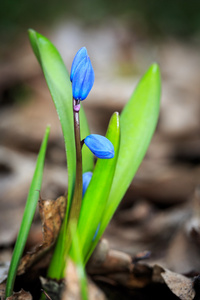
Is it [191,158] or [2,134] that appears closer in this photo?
[191,158]

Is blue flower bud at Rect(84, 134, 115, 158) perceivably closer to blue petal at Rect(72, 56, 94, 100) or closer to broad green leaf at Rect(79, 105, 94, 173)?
blue petal at Rect(72, 56, 94, 100)

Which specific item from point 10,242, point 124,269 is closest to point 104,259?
point 124,269

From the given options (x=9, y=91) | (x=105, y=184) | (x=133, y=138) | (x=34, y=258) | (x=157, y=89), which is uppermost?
(x=9, y=91)

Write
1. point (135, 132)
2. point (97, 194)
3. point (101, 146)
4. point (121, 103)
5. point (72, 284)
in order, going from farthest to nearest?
point (121, 103) < point (135, 132) < point (97, 194) < point (101, 146) < point (72, 284)

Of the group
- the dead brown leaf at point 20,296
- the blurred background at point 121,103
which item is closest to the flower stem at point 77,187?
the dead brown leaf at point 20,296

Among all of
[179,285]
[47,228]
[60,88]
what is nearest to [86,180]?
[47,228]

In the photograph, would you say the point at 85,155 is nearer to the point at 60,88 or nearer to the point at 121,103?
the point at 60,88

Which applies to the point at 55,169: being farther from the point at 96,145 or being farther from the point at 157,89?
the point at 96,145
